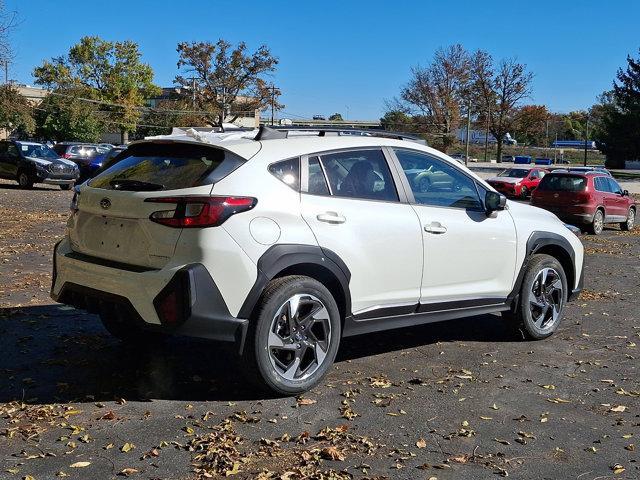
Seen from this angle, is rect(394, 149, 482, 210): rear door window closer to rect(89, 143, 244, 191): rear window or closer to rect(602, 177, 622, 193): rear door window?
rect(89, 143, 244, 191): rear window

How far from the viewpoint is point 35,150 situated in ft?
89.5

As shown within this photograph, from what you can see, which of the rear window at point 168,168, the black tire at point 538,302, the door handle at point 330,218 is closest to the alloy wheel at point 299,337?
the door handle at point 330,218

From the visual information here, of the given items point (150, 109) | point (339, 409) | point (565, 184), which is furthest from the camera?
point (150, 109)

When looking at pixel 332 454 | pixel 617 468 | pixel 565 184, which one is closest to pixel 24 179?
pixel 565 184

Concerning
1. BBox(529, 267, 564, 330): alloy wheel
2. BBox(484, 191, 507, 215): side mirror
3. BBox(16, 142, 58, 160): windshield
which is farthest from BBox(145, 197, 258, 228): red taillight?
BBox(16, 142, 58, 160): windshield

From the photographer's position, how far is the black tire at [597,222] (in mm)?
18825

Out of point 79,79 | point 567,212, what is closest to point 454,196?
point 567,212

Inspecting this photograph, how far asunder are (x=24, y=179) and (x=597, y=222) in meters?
20.5

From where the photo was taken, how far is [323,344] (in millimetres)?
4941

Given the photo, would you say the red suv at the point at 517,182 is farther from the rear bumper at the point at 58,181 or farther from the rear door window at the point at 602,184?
the rear bumper at the point at 58,181

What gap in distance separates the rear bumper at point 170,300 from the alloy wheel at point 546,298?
3.15 metres

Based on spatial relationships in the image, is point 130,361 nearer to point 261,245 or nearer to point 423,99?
point 261,245

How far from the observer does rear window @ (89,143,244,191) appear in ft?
15.2

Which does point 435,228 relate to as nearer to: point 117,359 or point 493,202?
point 493,202
